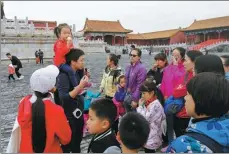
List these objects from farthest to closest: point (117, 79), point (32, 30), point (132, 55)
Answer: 1. point (32, 30)
2. point (117, 79)
3. point (132, 55)

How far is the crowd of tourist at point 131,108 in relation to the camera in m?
1.61

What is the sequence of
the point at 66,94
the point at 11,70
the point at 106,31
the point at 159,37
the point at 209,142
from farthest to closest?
the point at 159,37 → the point at 106,31 → the point at 11,70 → the point at 66,94 → the point at 209,142

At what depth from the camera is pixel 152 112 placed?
3631 mm

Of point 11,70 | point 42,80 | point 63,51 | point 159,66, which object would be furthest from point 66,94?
point 11,70

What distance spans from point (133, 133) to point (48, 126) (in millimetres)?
729

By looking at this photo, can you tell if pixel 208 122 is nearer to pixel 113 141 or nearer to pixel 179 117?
pixel 113 141

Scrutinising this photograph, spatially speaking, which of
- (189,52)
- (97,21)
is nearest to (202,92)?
(189,52)

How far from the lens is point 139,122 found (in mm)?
1987

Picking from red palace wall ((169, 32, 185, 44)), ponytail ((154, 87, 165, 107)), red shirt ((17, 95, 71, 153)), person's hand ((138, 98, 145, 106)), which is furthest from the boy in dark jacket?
red palace wall ((169, 32, 185, 44))

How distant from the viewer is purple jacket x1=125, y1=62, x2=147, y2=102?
4.13m

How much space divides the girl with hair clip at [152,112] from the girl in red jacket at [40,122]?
4.91 feet

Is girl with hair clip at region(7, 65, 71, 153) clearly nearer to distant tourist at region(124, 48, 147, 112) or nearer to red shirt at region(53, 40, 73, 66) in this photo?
red shirt at region(53, 40, 73, 66)

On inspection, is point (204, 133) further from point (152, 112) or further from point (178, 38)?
point (178, 38)

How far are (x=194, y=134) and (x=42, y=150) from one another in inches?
50.2
